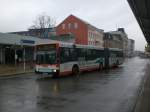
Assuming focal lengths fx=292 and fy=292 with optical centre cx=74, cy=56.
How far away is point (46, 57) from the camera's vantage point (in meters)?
22.4

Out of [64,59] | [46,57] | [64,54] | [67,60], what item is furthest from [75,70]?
[46,57]

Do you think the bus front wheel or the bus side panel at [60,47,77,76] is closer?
the bus side panel at [60,47,77,76]

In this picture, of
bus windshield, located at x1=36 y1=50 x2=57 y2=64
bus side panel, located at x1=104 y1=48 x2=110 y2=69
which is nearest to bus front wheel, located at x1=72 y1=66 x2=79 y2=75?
bus windshield, located at x1=36 y1=50 x2=57 y2=64

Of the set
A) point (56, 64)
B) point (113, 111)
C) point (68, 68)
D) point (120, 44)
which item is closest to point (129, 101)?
point (113, 111)

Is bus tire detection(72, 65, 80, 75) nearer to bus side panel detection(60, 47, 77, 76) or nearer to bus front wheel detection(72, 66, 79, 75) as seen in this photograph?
bus front wheel detection(72, 66, 79, 75)

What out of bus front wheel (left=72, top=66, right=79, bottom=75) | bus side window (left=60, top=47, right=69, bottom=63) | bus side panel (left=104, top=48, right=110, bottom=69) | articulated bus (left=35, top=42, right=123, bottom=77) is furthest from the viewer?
bus side panel (left=104, top=48, right=110, bottom=69)

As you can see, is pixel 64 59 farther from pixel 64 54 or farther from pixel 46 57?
pixel 46 57

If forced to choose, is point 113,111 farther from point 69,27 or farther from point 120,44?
point 120,44

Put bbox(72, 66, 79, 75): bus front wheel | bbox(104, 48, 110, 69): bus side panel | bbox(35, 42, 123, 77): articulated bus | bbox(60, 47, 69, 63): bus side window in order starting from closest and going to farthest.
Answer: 1. bbox(35, 42, 123, 77): articulated bus
2. bbox(60, 47, 69, 63): bus side window
3. bbox(72, 66, 79, 75): bus front wheel
4. bbox(104, 48, 110, 69): bus side panel

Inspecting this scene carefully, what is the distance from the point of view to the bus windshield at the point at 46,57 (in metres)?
22.1

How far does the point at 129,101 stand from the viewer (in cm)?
1151

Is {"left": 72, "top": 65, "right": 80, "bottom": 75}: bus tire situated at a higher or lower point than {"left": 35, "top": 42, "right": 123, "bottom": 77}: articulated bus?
lower

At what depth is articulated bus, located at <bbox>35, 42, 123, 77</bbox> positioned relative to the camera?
22.1 meters

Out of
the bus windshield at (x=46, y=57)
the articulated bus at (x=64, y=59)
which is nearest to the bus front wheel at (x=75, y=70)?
the articulated bus at (x=64, y=59)
